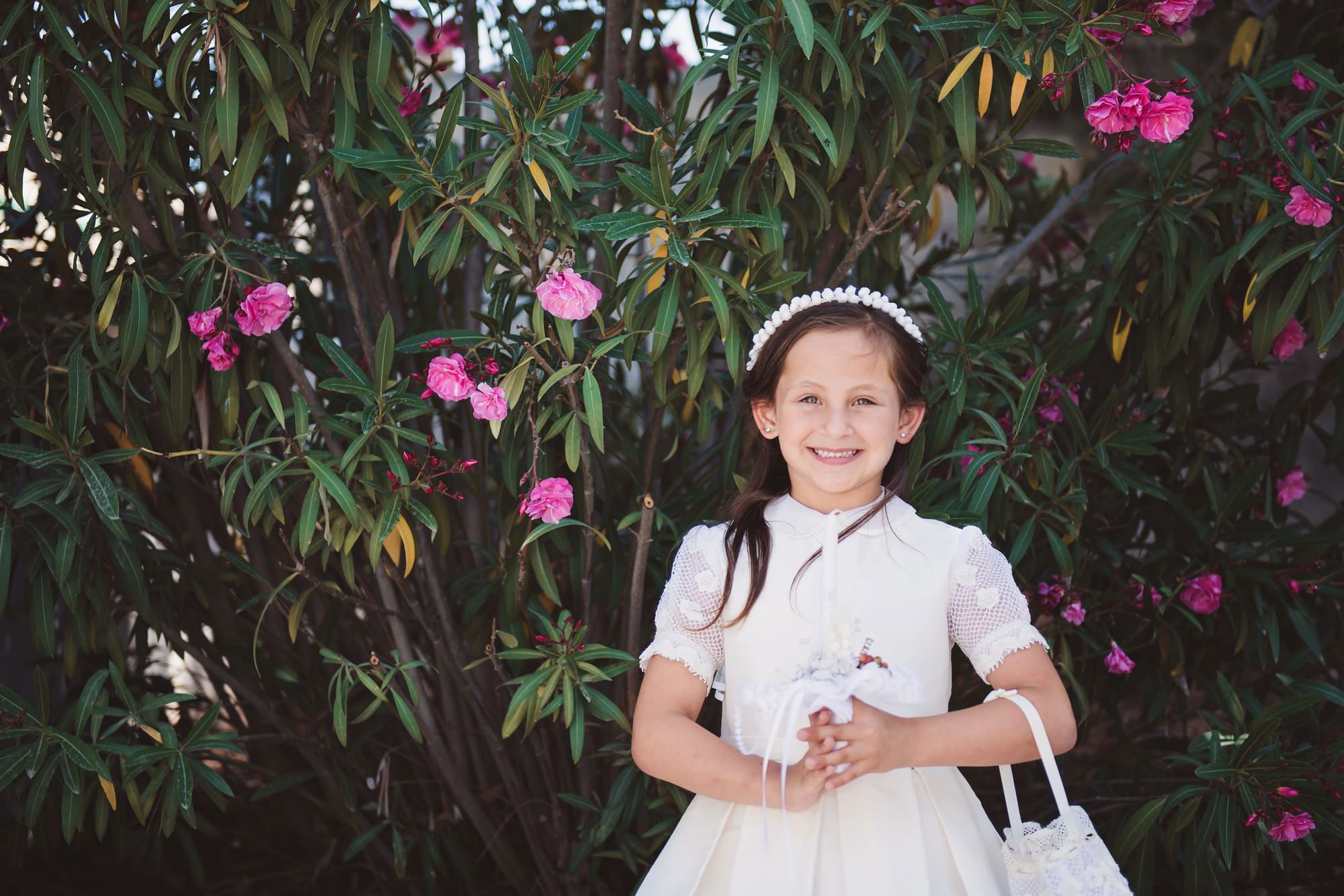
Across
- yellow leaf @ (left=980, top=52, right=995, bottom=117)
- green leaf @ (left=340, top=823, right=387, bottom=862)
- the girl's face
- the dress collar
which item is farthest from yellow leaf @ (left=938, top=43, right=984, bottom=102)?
green leaf @ (left=340, top=823, right=387, bottom=862)

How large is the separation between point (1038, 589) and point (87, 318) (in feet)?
5.91

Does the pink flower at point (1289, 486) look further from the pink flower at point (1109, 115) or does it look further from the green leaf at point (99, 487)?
the green leaf at point (99, 487)

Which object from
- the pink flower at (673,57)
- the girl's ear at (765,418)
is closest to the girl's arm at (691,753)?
the girl's ear at (765,418)

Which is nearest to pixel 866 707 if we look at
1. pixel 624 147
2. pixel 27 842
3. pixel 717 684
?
pixel 717 684

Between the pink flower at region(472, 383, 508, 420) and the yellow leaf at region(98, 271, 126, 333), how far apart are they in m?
0.63

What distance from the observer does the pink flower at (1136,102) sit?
1.70 metres

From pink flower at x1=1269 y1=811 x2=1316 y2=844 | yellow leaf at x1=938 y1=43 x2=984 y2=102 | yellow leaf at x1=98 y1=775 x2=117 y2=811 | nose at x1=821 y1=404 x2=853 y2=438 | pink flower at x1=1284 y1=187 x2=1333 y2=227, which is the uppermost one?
yellow leaf at x1=938 y1=43 x2=984 y2=102

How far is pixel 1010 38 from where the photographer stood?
171 cm

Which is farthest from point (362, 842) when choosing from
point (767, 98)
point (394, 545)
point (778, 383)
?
point (767, 98)

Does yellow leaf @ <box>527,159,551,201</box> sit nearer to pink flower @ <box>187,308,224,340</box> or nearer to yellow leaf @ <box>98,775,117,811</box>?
pink flower @ <box>187,308,224,340</box>

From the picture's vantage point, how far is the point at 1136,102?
1.70 metres

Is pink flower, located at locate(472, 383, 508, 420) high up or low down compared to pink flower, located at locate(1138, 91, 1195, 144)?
down

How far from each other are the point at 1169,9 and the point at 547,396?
112cm

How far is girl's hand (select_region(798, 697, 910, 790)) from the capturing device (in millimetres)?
1237
